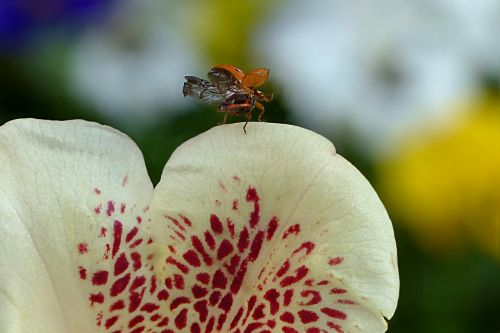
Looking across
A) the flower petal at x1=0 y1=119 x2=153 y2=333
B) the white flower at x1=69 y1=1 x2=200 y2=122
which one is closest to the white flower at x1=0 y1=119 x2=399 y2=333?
the flower petal at x1=0 y1=119 x2=153 y2=333

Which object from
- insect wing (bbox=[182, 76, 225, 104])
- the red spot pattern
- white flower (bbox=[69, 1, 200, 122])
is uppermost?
insect wing (bbox=[182, 76, 225, 104])

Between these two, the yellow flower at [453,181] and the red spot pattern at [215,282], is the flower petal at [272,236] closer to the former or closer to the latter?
the red spot pattern at [215,282]

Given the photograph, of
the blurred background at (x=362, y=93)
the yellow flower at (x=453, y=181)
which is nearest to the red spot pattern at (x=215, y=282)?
the blurred background at (x=362, y=93)

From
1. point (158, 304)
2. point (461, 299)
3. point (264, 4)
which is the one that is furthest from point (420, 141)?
point (158, 304)

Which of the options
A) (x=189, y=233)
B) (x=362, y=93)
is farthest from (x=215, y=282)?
(x=362, y=93)

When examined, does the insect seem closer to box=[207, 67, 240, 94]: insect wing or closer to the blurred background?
box=[207, 67, 240, 94]: insect wing

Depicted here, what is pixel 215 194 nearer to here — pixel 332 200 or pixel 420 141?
pixel 332 200

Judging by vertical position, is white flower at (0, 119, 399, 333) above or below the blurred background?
above

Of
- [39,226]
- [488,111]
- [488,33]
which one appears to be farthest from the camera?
[488,33]
